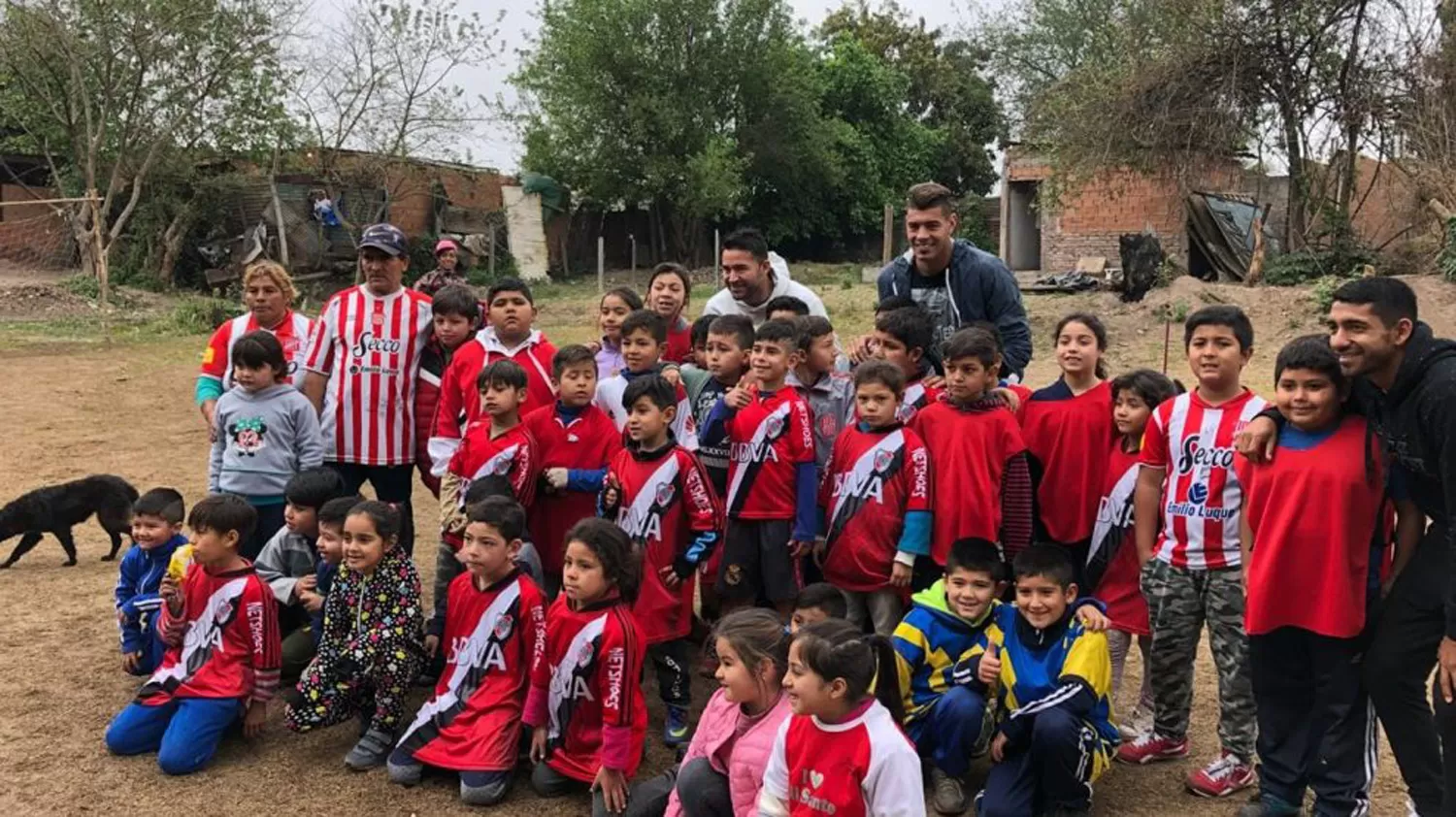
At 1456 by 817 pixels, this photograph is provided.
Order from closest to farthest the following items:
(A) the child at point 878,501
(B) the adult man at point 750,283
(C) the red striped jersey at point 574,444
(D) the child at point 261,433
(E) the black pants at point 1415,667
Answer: (E) the black pants at point 1415,667
(A) the child at point 878,501
(C) the red striped jersey at point 574,444
(D) the child at point 261,433
(B) the adult man at point 750,283

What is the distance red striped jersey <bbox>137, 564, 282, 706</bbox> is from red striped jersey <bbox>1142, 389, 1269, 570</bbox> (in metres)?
3.36

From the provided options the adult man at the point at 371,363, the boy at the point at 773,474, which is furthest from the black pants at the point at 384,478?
the boy at the point at 773,474

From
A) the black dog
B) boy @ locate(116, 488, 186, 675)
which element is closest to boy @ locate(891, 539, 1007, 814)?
A: boy @ locate(116, 488, 186, 675)

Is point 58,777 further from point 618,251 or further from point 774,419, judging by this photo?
point 618,251

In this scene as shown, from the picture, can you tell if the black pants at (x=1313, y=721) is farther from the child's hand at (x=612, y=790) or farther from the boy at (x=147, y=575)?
the boy at (x=147, y=575)

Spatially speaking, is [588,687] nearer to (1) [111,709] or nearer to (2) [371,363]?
(2) [371,363]

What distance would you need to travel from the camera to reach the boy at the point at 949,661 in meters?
3.58

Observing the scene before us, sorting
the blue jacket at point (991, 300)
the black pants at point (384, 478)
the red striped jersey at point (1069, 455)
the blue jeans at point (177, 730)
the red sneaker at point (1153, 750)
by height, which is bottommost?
the red sneaker at point (1153, 750)

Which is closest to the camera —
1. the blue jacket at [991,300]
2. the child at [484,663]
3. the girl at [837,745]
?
the girl at [837,745]

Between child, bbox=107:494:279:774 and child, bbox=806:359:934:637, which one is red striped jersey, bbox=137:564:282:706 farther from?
child, bbox=806:359:934:637

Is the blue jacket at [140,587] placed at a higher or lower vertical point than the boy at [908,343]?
lower

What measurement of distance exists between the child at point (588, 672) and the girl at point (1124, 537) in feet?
5.95

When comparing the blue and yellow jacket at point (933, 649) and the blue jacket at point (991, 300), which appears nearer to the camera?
the blue and yellow jacket at point (933, 649)

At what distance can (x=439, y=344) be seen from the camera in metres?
5.18
